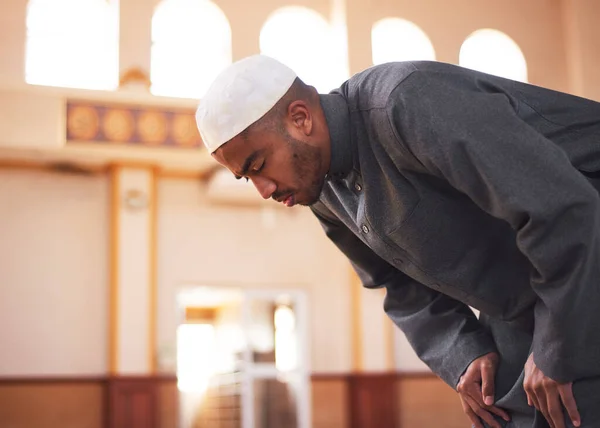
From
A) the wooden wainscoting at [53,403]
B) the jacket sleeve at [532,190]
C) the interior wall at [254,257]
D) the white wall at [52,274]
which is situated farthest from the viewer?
the interior wall at [254,257]

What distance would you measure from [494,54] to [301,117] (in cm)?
1210

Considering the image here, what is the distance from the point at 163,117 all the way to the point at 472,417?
31.4 feet

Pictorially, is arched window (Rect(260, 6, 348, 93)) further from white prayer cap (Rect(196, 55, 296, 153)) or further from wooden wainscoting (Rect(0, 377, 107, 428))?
white prayer cap (Rect(196, 55, 296, 153))

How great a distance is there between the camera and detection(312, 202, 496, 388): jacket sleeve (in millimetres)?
1763

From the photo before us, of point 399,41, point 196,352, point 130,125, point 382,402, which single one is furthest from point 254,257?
point 196,352

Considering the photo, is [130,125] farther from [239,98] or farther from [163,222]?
[239,98]

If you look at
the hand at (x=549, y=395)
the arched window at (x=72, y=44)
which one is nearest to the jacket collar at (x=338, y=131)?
the hand at (x=549, y=395)

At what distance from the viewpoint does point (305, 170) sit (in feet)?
5.20

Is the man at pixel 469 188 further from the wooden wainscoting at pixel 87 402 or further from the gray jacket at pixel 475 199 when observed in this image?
the wooden wainscoting at pixel 87 402

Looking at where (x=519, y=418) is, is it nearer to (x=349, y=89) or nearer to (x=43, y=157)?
(x=349, y=89)

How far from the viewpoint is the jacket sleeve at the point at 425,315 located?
5.78 ft

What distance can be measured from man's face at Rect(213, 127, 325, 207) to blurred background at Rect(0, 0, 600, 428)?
31.0ft

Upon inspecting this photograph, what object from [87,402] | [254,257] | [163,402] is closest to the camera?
[87,402]

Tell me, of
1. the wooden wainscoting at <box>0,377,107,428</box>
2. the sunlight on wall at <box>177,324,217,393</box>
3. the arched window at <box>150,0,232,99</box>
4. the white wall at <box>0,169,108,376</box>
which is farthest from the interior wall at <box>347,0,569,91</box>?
the sunlight on wall at <box>177,324,217,393</box>
